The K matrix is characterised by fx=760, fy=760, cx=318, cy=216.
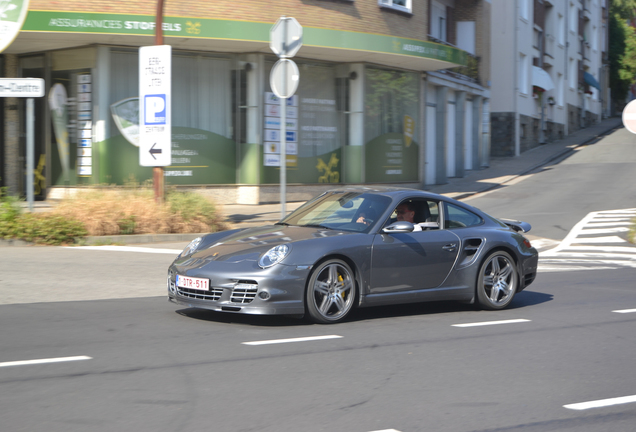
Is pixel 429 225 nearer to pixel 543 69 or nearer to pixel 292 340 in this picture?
pixel 292 340

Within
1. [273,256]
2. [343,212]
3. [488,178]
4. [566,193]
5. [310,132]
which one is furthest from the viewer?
[488,178]

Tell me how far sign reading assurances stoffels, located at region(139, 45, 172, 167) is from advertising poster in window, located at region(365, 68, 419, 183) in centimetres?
954

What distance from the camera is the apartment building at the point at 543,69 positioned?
37906 mm

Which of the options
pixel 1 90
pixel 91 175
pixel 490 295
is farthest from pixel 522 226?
pixel 91 175

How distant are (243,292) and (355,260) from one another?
110cm

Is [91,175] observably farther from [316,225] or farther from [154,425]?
[154,425]

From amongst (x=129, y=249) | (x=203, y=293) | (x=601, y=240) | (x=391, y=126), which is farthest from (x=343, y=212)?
(x=391, y=126)

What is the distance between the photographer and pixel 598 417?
4.33 metres

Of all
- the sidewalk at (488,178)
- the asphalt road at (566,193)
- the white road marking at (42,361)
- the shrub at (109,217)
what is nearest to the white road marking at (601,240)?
the asphalt road at (566,193)

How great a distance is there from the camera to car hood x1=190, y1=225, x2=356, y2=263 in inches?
262

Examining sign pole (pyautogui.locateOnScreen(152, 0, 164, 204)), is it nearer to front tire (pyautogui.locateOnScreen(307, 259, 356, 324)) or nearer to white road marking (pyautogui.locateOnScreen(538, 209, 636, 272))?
white road marking (pyautogui.locateOnScreen(538, 209, 636, 272))

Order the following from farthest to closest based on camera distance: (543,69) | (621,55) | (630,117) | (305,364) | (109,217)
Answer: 1. (621,55)
2. (543,69)
3. (630,117)
4. (109,217)
5. (305,364)

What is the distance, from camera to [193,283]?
662 centimetres

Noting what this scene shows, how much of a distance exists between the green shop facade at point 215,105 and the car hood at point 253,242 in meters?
11.6
